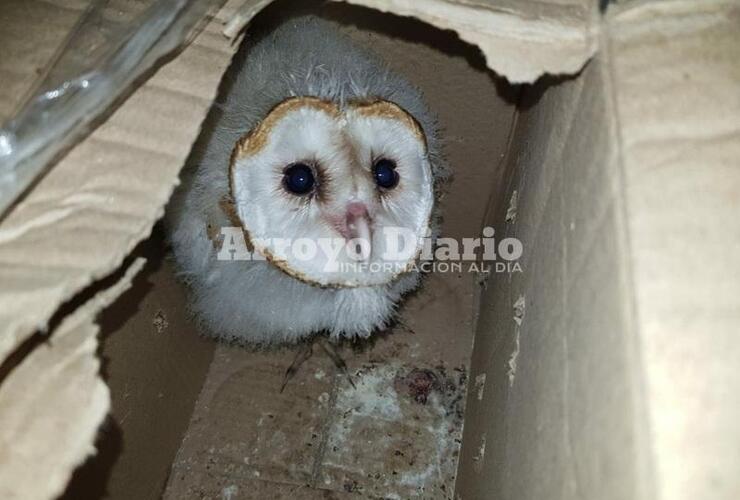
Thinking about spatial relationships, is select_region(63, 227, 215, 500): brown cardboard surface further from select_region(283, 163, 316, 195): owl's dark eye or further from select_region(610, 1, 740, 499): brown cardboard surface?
select_region(610, 1, 740, 499): brown cardboard surface

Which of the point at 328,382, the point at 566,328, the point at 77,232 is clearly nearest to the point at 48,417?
the point at 77,232

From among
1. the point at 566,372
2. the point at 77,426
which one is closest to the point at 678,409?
the point at 566,372

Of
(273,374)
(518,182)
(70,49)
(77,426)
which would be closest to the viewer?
(77,426)

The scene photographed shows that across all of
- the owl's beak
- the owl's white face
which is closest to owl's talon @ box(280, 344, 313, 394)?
the owl's white face

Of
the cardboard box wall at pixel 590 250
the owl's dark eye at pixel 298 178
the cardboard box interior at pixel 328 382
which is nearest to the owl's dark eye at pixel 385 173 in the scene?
the owl's dark eye at pixel 298 178

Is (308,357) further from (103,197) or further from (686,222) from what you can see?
(686,222)

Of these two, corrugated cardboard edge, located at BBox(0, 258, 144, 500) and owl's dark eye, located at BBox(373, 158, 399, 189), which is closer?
corrugated cardboard edge, located at BBox(0, 258, 144, 500)

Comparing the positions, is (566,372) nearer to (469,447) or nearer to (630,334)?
(630,334)

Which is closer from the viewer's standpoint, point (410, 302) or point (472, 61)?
point (472, 61)
